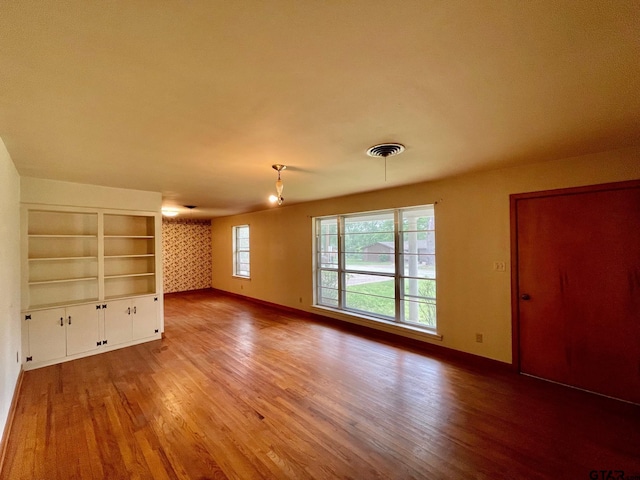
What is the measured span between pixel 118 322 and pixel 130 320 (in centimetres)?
15

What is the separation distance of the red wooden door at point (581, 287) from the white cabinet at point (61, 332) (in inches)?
216

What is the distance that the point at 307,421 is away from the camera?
229 centimetres

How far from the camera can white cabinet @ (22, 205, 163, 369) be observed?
3.43 m

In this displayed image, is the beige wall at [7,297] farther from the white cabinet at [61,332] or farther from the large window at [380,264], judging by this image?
the large window at [380,264]

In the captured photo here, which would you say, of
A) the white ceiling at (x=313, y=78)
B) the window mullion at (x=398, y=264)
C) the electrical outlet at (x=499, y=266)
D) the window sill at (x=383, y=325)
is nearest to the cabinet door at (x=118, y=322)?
the white ceiling at (x=313, y=78)

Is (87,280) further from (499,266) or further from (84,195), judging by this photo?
(499,266)

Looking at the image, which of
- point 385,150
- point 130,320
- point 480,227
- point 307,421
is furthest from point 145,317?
point 480,227

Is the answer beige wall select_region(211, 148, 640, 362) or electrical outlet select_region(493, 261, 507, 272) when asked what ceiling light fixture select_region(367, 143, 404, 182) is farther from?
electrical outlet select_region(493, 261, 507, 272)

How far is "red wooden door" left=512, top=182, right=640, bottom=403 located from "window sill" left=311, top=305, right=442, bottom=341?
3.64ft

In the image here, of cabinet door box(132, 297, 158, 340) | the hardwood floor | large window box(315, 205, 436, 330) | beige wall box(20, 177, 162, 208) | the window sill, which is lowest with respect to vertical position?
the hardwood floor

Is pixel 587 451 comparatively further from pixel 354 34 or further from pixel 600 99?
pixel 354 34

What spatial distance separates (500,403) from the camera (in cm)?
253

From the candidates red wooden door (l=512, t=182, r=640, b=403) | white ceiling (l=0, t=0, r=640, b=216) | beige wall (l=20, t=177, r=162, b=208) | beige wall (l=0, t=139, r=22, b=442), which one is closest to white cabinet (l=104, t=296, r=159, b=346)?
beige wall (l=0, t=139, r=22, b=442)

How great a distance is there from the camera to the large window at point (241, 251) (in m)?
7.64
